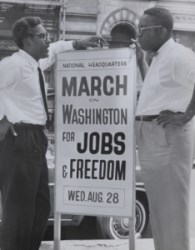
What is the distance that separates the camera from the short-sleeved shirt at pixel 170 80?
344 cm

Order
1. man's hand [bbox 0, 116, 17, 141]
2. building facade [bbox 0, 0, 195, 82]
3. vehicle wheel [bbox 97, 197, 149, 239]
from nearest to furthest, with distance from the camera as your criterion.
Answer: man's hand [bbox 0, 116, 17, 141]
vehicle wheel [bbox 97, 197, 149, 239]
building facade [bbox 0, 0, 195, 82]

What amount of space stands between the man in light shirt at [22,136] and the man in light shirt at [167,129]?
0.80m

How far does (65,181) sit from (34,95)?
0.68m

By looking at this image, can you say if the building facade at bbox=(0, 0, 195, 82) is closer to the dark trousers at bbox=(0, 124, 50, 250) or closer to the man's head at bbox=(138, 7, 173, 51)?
the dark trousers at bbox=(0, 124, 50, 250)

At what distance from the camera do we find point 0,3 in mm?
16062

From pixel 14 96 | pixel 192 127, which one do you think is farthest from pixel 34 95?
pixel 192 127

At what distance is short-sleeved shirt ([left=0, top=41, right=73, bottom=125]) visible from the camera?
153 inches

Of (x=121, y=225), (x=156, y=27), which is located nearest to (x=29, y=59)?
(x=156, y=27)

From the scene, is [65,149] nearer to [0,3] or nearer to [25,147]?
[25,147]

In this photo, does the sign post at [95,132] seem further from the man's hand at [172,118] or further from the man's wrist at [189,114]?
Answer: the man's wrist at [189,114]

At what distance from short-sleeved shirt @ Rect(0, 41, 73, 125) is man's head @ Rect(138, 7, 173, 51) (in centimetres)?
88

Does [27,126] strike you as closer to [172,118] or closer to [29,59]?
[29,59]

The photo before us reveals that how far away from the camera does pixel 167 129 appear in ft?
11.5

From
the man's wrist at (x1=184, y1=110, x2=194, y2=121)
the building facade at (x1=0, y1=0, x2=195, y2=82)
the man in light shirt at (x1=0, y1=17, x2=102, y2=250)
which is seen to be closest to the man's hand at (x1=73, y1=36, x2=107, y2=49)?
the man in light shirt at (x1=0, y1=17, x2=102, y2=250)
